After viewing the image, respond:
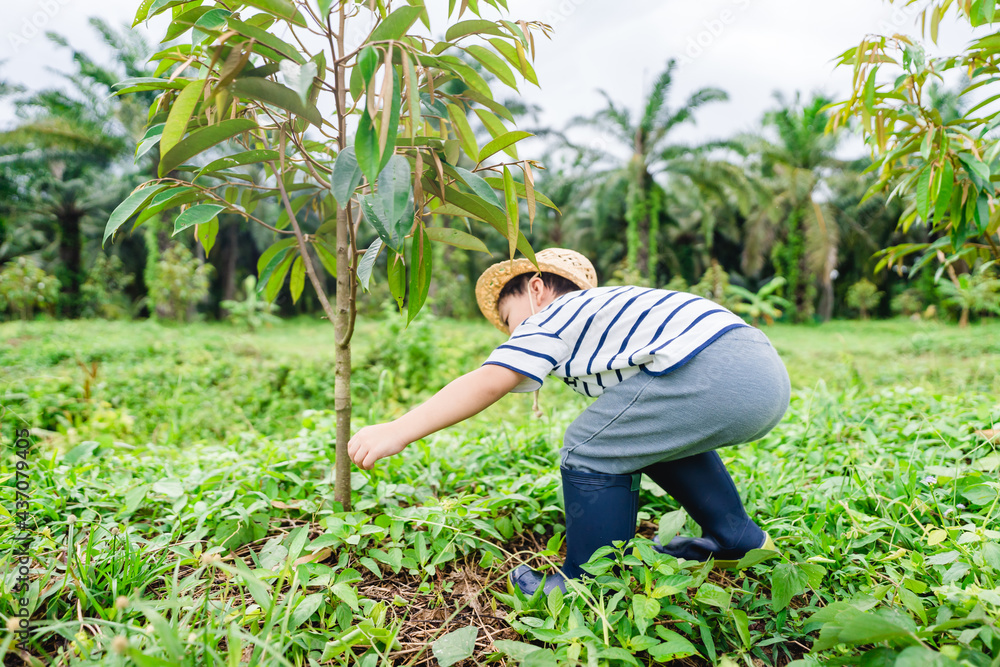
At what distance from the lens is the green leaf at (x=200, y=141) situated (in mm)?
934

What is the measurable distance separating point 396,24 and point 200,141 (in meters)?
0.40

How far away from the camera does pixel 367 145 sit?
77cm

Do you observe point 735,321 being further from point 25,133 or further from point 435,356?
point 25,133

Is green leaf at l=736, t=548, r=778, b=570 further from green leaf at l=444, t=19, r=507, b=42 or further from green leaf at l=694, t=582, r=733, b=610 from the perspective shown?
green leaf at l=444, t=19, r=507, b=42

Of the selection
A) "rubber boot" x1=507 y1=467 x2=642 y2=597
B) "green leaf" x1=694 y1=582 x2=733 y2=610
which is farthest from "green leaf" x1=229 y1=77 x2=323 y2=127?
"green leaf" x1=694 y1=582 x2=733 y2=610

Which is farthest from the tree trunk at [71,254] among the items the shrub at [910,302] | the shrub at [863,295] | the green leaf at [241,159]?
the shrub at [910,302]

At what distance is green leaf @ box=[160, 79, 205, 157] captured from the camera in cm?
87

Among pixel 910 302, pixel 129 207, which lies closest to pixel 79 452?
pixel 129 207

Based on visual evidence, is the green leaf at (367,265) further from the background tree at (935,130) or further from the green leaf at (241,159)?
the background tree at (935,130)

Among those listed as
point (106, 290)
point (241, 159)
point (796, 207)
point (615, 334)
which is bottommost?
point (106, 290)

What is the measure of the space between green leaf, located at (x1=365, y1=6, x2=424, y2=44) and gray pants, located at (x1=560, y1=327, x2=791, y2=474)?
813 mm

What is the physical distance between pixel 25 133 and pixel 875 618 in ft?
46.6

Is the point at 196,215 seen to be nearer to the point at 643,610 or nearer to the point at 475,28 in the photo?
the point at 475,28

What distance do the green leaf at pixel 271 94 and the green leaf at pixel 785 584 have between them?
1208mm
